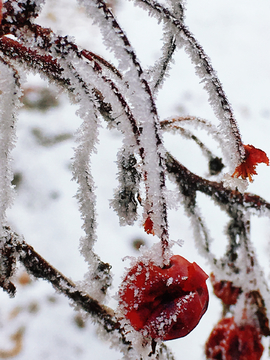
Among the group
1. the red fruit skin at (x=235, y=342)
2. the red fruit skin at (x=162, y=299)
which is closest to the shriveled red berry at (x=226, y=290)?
the red fruit skin at (x=235, y=342)

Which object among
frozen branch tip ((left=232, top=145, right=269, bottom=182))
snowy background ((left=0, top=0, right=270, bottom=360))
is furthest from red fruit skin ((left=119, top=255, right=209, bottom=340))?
snowy background ((left=0, top=0, right=270, bottom=360))

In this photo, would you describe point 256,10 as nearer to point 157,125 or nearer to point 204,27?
point 204,27

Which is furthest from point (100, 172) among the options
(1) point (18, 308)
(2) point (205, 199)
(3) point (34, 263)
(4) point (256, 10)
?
(4) point (256, 10)

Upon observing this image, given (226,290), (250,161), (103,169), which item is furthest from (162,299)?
(103,169)

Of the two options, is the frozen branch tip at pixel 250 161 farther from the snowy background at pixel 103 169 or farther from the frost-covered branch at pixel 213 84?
the snowy background at pixel 103 169

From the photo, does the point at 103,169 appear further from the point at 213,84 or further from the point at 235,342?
the point at 213,84

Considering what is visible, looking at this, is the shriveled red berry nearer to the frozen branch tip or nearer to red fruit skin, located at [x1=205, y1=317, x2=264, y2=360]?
red fruit skin, located at [x1=205, y1=317, x2=264, y2=360]
